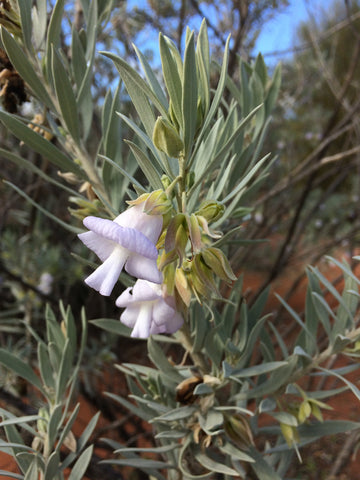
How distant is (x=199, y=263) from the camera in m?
0.33

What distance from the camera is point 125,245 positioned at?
0.94 ft

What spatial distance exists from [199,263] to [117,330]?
24 centimetres

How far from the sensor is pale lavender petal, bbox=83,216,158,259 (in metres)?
0.28

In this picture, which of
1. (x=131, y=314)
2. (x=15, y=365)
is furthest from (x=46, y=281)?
(x=131, y=314)

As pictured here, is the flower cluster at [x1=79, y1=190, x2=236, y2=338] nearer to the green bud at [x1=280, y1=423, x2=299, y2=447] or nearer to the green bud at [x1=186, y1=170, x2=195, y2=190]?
the green bud at [x1=186, y1=170, x2=195, y2=190]

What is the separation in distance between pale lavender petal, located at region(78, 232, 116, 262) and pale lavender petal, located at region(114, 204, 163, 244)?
2cm

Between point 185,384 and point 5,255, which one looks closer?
point 185,384

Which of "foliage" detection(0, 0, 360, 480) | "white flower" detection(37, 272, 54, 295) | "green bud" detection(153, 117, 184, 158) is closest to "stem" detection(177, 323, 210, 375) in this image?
"foliage" detection(0, 0, 360, 480)

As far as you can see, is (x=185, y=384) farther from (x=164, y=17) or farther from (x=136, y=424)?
(x=164, y=17)

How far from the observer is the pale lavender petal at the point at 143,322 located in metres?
0.36

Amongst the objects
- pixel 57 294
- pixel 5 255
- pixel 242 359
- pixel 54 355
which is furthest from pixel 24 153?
pixel 242 359

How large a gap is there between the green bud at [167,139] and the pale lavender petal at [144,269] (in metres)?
0.08

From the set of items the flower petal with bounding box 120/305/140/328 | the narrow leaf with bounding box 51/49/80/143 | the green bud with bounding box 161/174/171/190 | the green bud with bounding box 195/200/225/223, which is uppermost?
the narrow leaf with bounding box 51/49/80/143

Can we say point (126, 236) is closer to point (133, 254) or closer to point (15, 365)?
point (133, 254)
